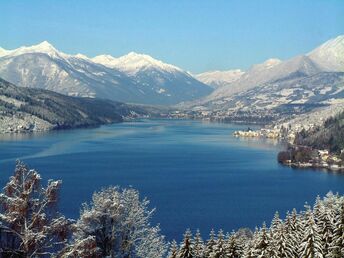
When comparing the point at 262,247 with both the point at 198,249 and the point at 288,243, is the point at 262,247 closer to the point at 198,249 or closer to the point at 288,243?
the point at 288,243

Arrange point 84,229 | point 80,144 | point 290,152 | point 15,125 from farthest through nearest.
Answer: point 15,125 → point 80,144 → point 290,152 → point 84,229

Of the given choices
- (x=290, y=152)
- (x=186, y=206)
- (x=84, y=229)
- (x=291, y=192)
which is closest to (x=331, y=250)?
(x=84, y=229)

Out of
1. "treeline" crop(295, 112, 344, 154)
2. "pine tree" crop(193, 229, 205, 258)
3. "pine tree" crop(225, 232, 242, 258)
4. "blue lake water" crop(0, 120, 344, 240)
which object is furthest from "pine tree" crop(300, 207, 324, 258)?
→ "treeline" crop(295, 112, 344, 154)

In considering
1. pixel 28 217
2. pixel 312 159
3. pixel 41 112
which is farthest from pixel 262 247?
pixel 41 112

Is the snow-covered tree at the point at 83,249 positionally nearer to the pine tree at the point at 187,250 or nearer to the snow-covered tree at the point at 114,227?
the snow-covered tree at the point at 114,227

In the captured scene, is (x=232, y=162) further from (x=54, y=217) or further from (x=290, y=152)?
(x=54, y=217)

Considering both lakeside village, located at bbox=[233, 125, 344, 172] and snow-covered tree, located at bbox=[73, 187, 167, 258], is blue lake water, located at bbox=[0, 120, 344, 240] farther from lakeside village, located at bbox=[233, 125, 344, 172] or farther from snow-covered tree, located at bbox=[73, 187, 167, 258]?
snow-covered tree, located at bbox=[73, 187, 167, 258]
